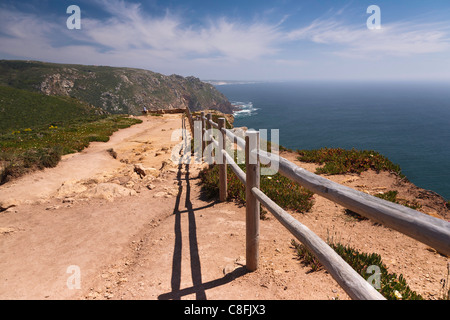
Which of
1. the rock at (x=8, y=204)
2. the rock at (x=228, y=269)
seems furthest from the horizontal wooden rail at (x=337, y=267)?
the rock at (x=8, y=204)

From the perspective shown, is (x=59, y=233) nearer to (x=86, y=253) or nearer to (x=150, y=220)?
(x=86, y=253)

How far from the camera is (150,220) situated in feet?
19.7

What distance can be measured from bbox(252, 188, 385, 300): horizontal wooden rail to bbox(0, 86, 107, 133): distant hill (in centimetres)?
6505

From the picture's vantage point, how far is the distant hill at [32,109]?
187 feet

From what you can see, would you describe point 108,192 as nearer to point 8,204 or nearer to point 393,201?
point 8,204

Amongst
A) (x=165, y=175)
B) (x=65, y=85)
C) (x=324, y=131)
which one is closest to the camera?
(x=165, y=175)

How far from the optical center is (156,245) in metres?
4.79

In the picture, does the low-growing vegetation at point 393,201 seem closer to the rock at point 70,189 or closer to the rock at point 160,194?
the rock at point 160,194

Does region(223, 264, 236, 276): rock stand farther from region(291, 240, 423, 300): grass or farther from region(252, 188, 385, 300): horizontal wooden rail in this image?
region(252, 188, 385, 300): horizontal wooden rail

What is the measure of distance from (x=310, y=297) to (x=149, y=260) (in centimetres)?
276
